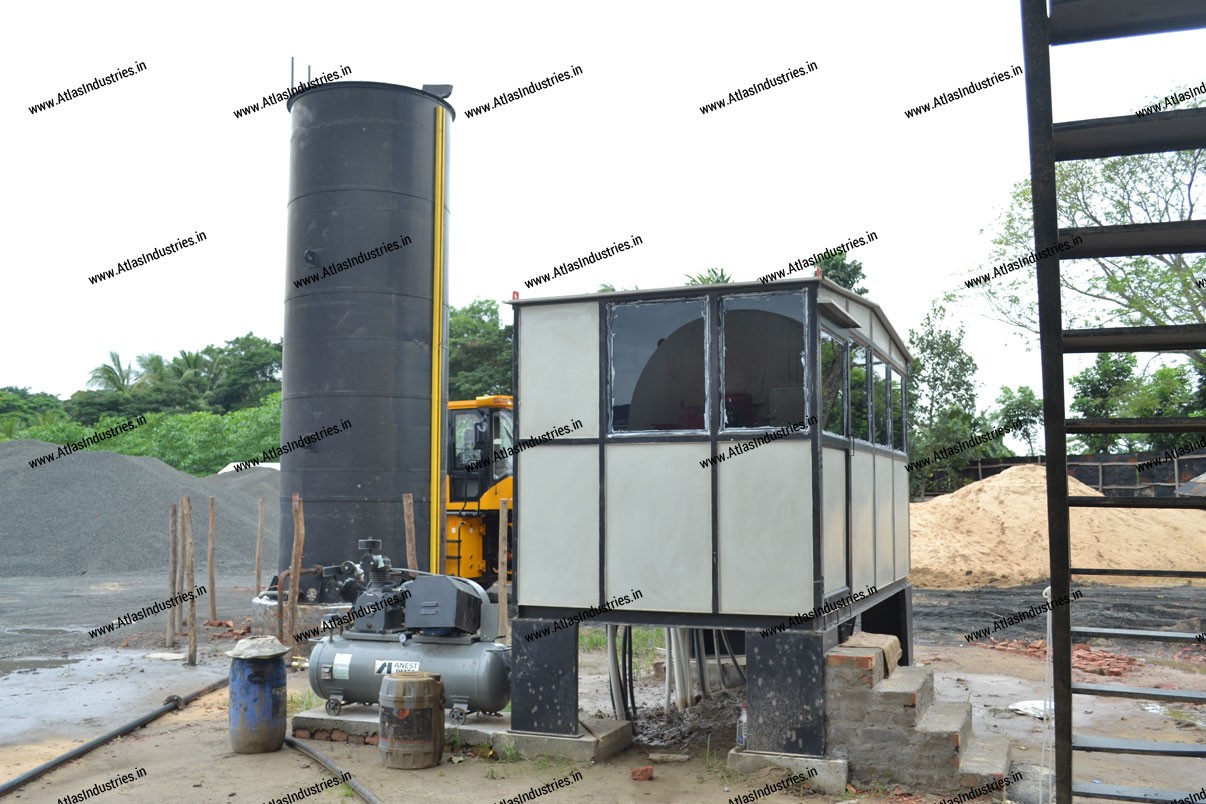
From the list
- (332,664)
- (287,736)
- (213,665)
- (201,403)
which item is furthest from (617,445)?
(201,403)

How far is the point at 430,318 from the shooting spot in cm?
1486

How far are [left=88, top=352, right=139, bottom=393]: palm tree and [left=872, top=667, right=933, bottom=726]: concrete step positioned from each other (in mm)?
63159

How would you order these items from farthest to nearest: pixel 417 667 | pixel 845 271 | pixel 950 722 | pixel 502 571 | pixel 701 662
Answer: pixel 845 271 → pixel 502 571 → pixel 701 662 → pixel 417 667 → pixel 950 722

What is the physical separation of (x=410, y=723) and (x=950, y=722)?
428cm

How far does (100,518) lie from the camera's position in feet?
101

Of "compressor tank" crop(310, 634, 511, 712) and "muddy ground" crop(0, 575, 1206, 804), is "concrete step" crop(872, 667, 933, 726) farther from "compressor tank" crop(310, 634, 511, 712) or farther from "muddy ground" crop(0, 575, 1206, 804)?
"compressor tank" crop(310, 634, 511, 712)

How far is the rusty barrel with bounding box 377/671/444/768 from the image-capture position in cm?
820

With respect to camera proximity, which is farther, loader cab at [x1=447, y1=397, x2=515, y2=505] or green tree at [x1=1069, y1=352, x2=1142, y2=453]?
green tree at [x1=1069, y1=352, x2=1142, y2=453]

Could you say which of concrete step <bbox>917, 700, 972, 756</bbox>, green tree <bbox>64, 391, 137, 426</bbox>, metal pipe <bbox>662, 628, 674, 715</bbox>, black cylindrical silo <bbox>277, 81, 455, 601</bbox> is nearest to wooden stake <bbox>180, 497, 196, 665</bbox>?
black cylindrical silo <bbox>277, 81, 455, 601</bbox>

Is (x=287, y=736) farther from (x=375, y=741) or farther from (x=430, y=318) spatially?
(x=430, y=318)

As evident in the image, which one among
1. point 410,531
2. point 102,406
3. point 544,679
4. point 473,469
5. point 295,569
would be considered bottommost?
point 544,679

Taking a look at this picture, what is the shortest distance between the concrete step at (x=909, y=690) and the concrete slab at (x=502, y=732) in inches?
92.0

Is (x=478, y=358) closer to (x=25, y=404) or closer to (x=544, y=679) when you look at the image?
(x=25, y=404)

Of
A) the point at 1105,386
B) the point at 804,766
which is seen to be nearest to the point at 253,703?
the point at 804,766
